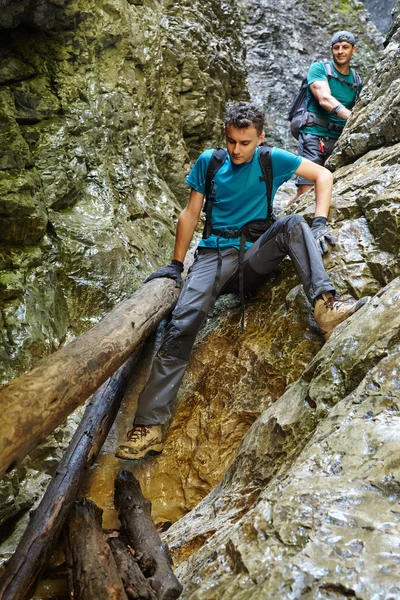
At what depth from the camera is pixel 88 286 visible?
5977 millimetres

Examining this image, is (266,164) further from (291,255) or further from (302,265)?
(302,265)

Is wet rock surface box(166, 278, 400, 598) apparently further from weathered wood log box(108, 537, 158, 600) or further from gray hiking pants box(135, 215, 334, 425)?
gray hiking pants box(135, 215, 334, 425)

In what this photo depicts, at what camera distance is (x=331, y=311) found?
3854 mm

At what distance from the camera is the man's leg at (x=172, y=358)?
4.21 m

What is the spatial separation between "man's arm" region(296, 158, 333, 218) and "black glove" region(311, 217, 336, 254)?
3.0 inches

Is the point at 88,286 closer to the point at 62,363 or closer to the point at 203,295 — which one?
the point at 203,295

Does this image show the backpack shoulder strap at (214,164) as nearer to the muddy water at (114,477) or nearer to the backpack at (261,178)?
the backpack at (261,178)

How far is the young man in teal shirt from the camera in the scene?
425 cm

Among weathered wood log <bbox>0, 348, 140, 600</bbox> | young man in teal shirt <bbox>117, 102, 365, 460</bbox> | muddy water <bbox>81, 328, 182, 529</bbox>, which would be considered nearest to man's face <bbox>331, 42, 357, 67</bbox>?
young man in teal shirt <bbox>117, 102, 365, 460</bbox>

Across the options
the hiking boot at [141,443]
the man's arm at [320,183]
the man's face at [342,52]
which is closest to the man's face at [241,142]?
the man's arm at [320,183]

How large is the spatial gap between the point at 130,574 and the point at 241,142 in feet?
12.0

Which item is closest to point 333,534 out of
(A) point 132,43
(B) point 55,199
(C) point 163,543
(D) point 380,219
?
(C) point 163,543

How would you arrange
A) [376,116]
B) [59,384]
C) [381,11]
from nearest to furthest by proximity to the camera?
[59,384] → [376,116] → [381,11]

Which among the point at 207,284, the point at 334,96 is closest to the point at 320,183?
the point at 207,284
